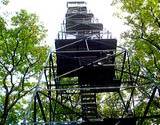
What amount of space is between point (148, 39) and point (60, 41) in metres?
7.81

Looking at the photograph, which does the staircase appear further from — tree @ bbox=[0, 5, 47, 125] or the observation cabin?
tree @ bbox=[0, 5, 47, 125]

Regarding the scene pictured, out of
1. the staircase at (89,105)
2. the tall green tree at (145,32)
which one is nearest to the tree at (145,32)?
the tall green tree at (145,32)

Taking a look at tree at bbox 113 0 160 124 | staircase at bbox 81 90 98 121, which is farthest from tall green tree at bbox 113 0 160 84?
staircase at bbox 81 90 98 121

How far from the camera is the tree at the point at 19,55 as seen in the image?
23875mm

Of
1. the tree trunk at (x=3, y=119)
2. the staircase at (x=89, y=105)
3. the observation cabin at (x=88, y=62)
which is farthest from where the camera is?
the tree trunk at (x=3, y=119)

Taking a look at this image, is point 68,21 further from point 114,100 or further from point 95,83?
point 114,100

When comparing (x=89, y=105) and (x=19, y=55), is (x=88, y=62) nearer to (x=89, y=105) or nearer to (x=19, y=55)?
(x=89, y=105)

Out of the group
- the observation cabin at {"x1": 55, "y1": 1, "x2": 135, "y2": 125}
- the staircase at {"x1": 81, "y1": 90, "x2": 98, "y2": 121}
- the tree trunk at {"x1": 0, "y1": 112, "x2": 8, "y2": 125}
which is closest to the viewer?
the staircase at {"x1": 81, "y1": 90, "x2": 98, "y2": 121}

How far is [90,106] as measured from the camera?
50.6 feet

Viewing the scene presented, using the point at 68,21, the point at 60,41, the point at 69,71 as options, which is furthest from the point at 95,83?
the point at 68,21

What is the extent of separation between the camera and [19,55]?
80.0ft

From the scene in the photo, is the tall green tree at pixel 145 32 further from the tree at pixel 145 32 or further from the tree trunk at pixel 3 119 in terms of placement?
the tree trunk at pixel 3 119

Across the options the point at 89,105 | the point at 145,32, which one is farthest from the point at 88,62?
the point at 145,32

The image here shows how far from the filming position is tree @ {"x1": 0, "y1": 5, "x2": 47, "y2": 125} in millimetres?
23875
